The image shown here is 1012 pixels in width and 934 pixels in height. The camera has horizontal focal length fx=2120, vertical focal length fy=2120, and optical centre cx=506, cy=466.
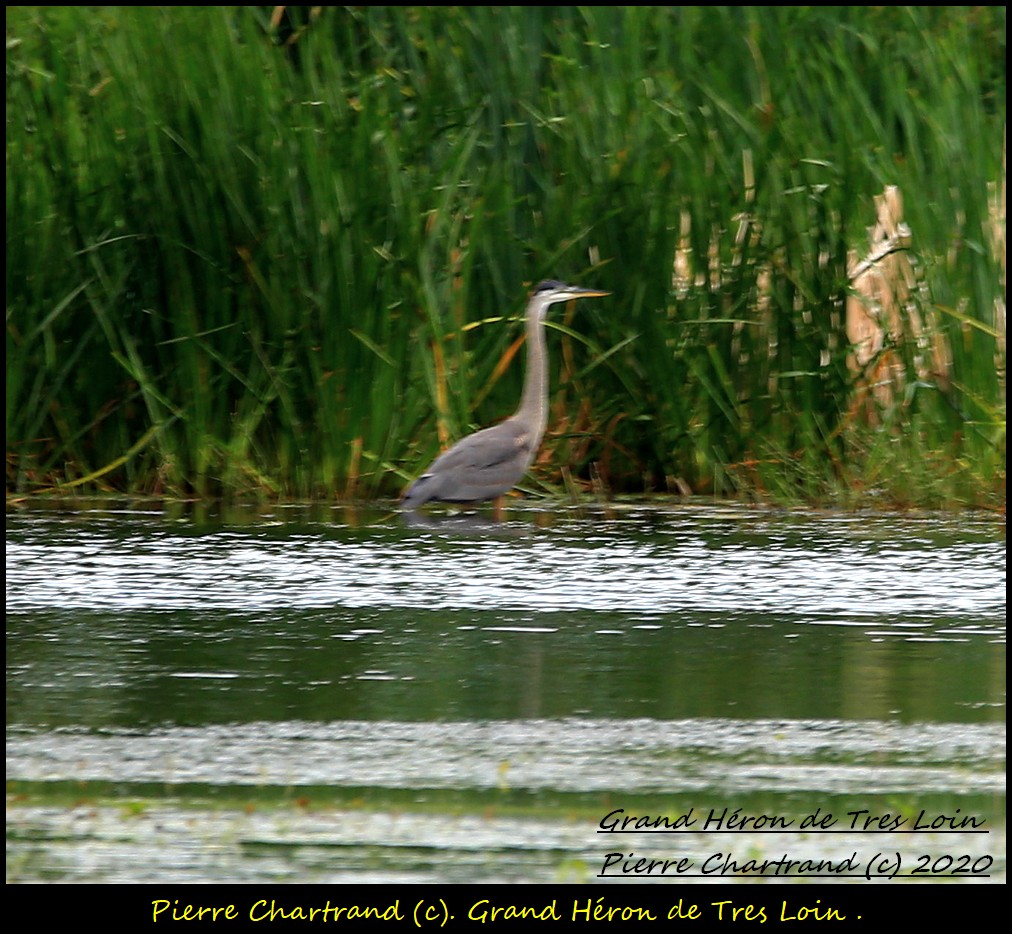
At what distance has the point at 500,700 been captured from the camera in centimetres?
533

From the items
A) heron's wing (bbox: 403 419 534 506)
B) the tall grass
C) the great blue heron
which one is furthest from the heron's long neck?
the tall grass

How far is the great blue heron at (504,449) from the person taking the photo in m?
8.40

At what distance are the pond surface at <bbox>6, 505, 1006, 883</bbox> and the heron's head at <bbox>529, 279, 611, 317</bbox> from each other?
1.02m

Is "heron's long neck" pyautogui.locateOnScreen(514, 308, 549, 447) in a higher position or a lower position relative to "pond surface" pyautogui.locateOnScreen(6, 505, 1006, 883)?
higher

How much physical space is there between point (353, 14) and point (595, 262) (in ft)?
8.71

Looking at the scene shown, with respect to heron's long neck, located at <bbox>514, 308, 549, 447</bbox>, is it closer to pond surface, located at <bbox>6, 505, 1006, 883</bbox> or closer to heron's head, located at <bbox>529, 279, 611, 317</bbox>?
heron's head, located at <bbox>529, 279, 611, 317</bbox>

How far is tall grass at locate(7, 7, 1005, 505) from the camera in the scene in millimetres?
9078

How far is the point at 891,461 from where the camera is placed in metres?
8.92

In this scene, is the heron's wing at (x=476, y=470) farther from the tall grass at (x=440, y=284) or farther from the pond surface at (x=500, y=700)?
the tall grass at (x=440, y=284)

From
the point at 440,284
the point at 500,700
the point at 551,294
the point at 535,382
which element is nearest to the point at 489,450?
the point at 535,382

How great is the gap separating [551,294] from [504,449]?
75 cm

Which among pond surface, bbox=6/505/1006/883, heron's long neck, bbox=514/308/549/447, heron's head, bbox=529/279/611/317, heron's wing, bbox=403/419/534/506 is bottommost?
pond surface, bbox=6/505/1006/883
